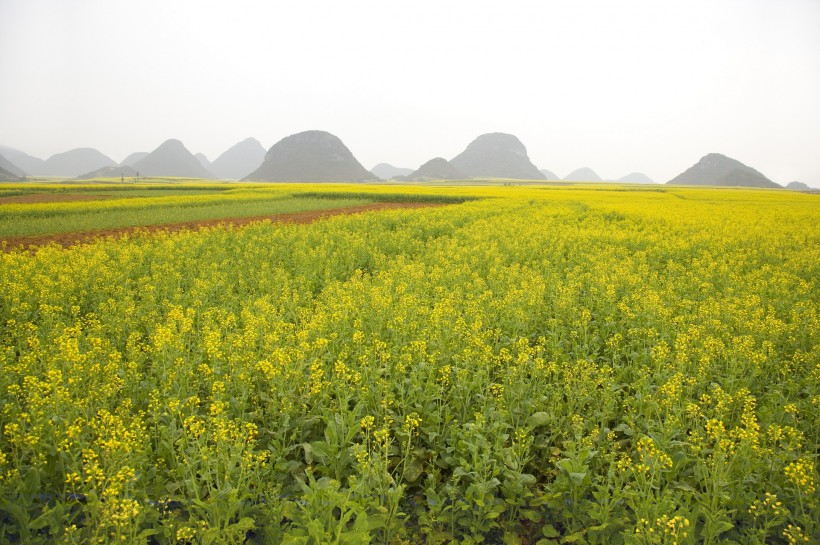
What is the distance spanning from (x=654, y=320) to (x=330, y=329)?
243 inches

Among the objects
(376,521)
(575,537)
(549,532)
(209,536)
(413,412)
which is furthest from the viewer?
(413,412)

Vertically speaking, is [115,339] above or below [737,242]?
below

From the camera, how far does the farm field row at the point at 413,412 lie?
12.2 ft

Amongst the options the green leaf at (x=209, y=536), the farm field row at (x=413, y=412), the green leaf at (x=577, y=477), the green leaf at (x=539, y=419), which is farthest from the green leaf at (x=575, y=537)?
the green leaf at (x=209, y=536)

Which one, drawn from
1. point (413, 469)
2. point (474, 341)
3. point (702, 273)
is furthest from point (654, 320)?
point (413, 469)

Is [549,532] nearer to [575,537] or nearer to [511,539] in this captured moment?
[575,537]

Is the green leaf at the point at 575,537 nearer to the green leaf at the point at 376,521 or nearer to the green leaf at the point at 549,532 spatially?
the green leaf at the point at 549,532

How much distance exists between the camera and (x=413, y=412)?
4711mm

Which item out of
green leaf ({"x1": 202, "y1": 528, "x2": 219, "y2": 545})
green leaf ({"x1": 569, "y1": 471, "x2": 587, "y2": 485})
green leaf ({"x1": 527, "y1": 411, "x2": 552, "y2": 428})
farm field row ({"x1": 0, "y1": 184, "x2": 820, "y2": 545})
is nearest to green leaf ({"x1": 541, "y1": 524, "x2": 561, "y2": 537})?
farm field row ({"x1": 0, "y1": 184, "x2": 820, "y2": 545})

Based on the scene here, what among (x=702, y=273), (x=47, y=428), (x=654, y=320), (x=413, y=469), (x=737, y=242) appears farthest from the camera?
(x=737, y=242)

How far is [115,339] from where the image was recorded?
7668 mm

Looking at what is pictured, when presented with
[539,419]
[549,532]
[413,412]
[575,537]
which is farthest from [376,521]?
[539,419]

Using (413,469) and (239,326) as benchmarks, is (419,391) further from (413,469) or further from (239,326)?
(239,326)

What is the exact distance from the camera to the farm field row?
3.72m
